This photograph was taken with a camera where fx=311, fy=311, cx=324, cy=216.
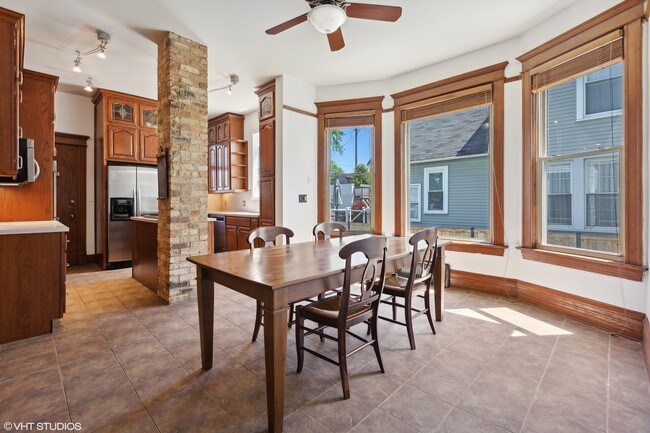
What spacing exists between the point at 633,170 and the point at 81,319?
5.20 metres

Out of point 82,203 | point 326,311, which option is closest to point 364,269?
point 326,311

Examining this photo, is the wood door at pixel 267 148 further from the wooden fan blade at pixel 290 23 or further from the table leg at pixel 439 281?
the table leg at pixel 439 281

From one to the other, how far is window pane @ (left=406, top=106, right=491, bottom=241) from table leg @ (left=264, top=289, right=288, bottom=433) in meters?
3.39

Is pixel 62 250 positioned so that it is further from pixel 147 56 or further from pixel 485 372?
pixel 485 372

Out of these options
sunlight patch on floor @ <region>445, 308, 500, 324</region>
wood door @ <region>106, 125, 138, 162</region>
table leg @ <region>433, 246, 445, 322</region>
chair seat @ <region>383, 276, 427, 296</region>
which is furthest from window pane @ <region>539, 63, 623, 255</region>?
wood door @ <region>106, 125, 138, 162</region>

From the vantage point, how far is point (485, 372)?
211 centimetres

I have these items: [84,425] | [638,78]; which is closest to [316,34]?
[638,78]

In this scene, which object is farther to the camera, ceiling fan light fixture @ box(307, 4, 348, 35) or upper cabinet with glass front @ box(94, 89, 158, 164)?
upper cabinet with glass front @ box(94, 89, 158, 164)

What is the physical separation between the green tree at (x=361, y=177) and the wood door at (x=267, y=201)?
1.33 metres

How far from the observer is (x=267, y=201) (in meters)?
4.91

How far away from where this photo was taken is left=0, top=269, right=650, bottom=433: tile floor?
164 centimetres

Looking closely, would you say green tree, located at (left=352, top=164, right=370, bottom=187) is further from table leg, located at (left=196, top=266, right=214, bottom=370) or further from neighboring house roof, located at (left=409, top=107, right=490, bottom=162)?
table leg, located at (left=196, top=266, right=214, bottom=370)

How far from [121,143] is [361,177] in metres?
4.07

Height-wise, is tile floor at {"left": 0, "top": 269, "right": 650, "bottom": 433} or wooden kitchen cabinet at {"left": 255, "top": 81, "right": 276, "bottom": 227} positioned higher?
wooden kitchen cabinet at {"left": 255, "top": 81, "right": 276, "bottom": 227}
